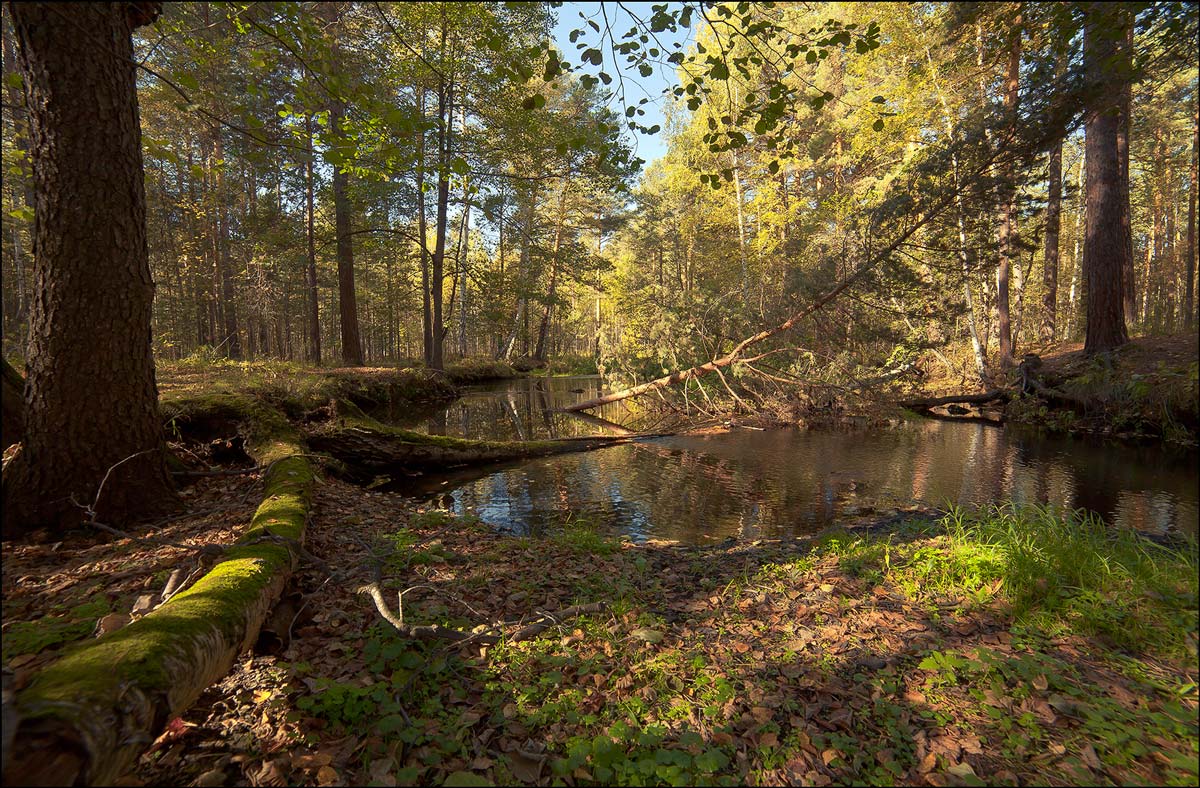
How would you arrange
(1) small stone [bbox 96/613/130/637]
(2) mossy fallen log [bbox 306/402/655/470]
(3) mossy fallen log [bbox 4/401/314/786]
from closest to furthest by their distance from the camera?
(3) mossy fallen log [bbox 4/401/314/786] → (1) small stone [bbox 96/613/130/637] → (2) mossy fallen log [bbox 306/402/655/470]

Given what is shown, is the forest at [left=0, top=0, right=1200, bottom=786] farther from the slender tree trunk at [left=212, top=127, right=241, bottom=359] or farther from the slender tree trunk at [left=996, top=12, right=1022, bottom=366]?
the slender tree trunk at [left=212, top=127, right=241, bottom=359]

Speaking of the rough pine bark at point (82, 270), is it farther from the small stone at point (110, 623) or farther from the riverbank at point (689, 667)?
the small stone at point (110, 623)

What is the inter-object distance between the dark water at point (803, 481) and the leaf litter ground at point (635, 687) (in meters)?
2.42

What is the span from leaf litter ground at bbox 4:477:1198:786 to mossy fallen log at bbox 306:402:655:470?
10.7 ft

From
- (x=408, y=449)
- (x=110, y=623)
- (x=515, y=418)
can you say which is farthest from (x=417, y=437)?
(x=515, y=418)

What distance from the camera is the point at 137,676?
177 centimetres

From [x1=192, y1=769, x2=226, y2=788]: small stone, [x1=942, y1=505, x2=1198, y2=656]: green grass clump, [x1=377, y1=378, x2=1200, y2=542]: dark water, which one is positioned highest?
[x1=942, y1=505, x2=1198, y2=656]: green grass clump

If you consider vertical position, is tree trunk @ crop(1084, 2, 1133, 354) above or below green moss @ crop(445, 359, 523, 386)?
above

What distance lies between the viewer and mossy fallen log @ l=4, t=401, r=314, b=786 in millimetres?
1364

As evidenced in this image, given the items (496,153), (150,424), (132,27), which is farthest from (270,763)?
(496,153)

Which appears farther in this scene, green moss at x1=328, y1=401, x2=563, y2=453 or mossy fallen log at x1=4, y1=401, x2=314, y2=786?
green moss at x1=328, y1=401, x2=563, y2=453

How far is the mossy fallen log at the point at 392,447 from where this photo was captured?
7.30 meters

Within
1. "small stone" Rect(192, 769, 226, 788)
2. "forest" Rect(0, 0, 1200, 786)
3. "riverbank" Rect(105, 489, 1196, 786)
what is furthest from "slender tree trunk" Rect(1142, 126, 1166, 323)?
"small stone" Rect(192, 769, 226, 788)

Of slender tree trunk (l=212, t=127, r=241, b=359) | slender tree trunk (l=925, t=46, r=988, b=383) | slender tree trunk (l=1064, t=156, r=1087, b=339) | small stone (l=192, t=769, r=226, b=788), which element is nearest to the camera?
small stone (l=192, t=769, r=226, b=788)
